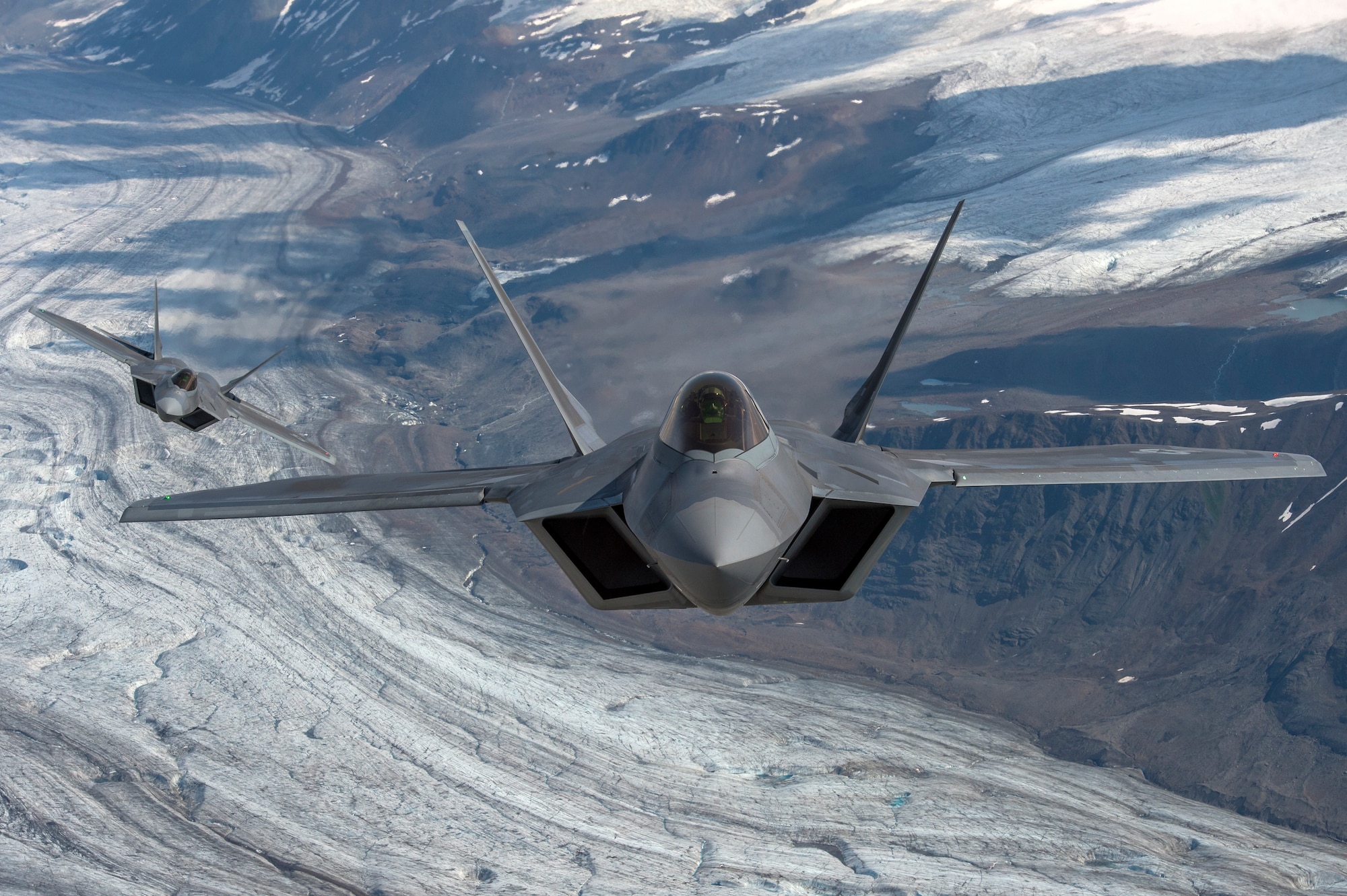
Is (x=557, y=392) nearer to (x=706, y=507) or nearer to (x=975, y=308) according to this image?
(x=706, y=507)

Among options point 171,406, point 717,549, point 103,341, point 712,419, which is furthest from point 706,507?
point 103,341

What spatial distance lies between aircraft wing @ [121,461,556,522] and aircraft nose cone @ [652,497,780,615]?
5250 mm

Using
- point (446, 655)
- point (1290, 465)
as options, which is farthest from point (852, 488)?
point (446, 655)

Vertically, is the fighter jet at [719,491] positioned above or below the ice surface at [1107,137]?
above

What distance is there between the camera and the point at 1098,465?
19266 mm

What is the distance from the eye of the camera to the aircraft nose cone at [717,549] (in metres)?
13.8

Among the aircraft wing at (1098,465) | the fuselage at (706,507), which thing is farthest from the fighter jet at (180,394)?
the aircraft wing at (1098,465)

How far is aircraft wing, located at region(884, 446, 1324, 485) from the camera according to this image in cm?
1859

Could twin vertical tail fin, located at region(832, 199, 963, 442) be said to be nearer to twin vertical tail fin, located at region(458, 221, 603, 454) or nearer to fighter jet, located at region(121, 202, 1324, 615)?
fighter jet, located at region(121, 202, 1324, 615)

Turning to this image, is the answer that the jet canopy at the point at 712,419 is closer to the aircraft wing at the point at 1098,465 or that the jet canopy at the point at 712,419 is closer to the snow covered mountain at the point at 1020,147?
the aircraft wing at the point at 1098,465

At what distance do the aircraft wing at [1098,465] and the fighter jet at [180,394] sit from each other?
21.8 m

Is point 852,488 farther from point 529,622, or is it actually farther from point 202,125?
point 202,125

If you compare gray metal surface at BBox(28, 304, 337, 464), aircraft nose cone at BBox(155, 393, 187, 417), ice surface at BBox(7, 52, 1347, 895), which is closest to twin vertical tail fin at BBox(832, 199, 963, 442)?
gray metal surface at BBox(28, 304, 337, 464)

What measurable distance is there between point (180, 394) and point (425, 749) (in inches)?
1589
